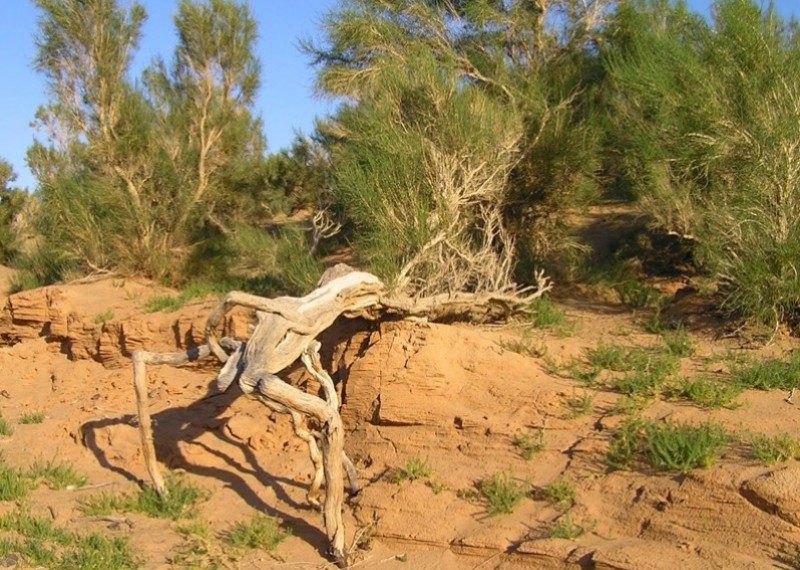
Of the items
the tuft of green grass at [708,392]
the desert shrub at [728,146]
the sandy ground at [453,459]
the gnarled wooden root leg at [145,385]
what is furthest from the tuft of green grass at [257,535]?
the desert shrub at [728,146]

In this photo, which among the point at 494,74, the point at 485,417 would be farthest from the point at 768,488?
the point at 494,74

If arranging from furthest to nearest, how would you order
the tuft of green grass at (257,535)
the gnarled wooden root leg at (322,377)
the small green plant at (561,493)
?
the gnarled wooden root leg at (322,377) < the tuft of green grass at (257,535) < the small green plant at (561,493)

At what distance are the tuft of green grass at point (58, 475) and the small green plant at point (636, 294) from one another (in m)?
6.68

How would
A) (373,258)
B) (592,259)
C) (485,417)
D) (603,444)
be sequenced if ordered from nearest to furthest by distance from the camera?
(603,444) < (485,417) < (373,258) < (592,259)

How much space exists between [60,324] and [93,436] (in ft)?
12.4

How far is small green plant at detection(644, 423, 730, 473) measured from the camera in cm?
671

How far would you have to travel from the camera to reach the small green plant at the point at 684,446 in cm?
671

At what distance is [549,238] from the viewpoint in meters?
12.3

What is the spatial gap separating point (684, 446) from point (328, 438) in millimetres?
2727

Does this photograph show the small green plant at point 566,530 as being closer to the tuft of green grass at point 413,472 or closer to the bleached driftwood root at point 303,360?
the tuft of green grass at point 413,472

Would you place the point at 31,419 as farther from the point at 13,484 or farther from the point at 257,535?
the point at 257,535

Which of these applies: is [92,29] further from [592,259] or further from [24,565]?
[24,565]

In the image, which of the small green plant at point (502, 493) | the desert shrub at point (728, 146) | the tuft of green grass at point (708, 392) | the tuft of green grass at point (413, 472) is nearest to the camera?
the small green plant at point (502, 493)

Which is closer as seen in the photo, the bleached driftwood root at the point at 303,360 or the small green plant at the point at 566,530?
the small green plant at the point at 566,530
